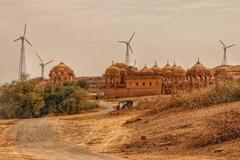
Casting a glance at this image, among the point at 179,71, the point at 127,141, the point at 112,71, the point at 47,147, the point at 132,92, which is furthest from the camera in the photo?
the point at 179,71

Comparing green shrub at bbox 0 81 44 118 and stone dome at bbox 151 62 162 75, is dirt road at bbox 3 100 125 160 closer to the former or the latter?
green shrub at bbox 0 81 44 118

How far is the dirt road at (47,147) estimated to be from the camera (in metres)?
21.2

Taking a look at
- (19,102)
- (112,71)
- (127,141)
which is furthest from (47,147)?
(112,71)

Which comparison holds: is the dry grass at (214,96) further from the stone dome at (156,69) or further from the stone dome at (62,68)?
the stone dome at (62,68)

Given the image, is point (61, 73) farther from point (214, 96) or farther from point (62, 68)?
point (214, 96)

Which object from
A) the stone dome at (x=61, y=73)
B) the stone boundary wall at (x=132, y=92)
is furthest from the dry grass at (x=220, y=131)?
the stone dome at (x=61, y=73)

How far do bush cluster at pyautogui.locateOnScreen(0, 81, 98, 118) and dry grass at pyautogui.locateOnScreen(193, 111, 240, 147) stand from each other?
45.1m

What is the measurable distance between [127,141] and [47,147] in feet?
13.2

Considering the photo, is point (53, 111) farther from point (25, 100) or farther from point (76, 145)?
point (76, 145)

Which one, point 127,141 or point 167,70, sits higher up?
point 167,70

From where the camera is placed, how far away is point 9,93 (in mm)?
66875

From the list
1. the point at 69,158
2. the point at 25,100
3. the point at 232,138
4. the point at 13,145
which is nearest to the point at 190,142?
the point at 232,138

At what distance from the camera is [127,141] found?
26297 mm

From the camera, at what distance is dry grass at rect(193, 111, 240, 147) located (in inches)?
855
